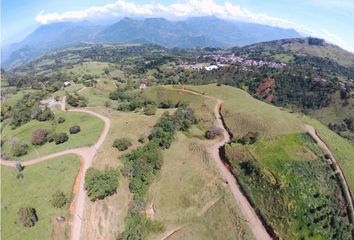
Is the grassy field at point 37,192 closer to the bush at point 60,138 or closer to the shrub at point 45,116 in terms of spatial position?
the bush at point 60,138

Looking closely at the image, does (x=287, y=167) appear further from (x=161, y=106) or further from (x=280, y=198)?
(x=161, y=106)

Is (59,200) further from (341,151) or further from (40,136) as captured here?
(341,151)

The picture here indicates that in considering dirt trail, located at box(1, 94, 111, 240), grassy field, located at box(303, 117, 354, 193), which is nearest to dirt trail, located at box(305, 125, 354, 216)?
grassy field, located at box(303, 117, 354, 193)

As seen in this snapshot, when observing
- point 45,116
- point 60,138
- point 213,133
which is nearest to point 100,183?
point 60,138

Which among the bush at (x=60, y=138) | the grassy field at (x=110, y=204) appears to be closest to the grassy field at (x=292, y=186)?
the grassy field at (x=110, y=204)

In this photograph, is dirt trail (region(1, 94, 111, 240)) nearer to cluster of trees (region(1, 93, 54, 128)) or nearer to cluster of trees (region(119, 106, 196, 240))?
cluster of trees (region(119, 106, 196, 240))

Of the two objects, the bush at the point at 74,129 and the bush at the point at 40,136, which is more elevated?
the bush at the point at 74,129

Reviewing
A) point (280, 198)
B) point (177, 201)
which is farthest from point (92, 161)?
point (280, 198)
